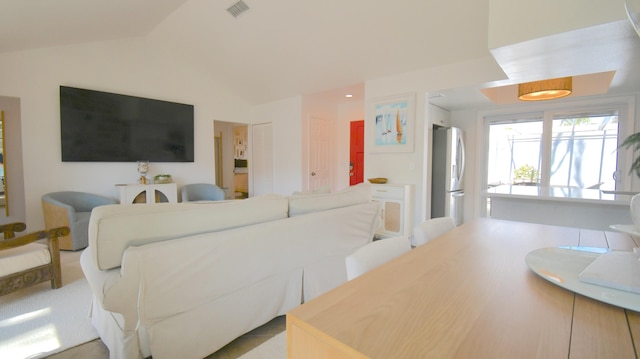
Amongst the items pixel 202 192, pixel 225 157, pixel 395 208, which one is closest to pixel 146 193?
pixel 202 192

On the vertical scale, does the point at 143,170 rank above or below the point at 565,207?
above

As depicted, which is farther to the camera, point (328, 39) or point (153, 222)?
point (328, 39)

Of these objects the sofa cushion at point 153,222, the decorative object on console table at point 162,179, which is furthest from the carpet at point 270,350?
the decorative object on console table at point 162,179

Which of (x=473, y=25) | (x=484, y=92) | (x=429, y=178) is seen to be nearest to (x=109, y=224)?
(x=473, y=25)

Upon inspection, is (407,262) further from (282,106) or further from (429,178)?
(282,106)

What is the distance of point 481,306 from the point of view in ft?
2.36

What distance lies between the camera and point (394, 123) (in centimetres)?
419

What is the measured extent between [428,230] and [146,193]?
480 centimetres

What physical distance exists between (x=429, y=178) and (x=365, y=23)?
241cm

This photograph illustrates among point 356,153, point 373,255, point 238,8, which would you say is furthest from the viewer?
point 356,153

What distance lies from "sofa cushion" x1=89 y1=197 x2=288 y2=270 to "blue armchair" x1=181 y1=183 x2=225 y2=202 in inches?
150

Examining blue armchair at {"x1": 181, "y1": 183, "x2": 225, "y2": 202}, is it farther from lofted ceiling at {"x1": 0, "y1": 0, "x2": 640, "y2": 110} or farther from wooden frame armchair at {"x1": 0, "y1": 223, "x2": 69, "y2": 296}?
wooden frame armchair at {"x1": 0, "y1": 223, "x2": 69, "y2": 296}

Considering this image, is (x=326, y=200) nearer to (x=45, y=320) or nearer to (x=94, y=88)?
(x=45, y=320)

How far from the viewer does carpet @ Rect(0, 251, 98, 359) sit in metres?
1.73
